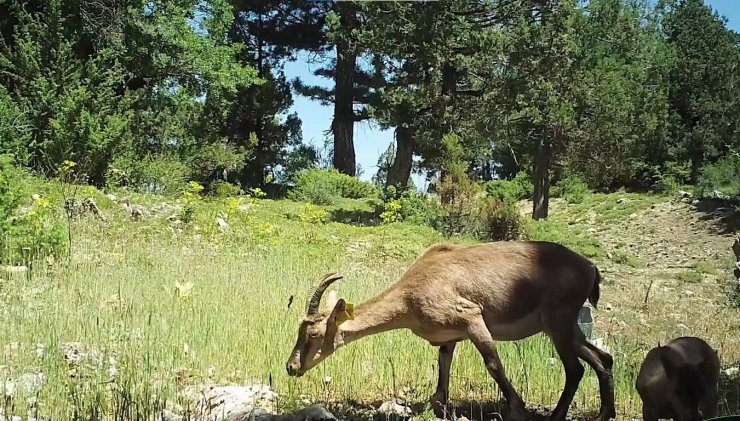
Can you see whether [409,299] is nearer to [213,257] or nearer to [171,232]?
[213,257]

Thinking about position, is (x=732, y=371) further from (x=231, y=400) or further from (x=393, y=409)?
(x=231, y=400)

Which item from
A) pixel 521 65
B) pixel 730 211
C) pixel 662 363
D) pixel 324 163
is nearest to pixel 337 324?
→ pixel 662 363

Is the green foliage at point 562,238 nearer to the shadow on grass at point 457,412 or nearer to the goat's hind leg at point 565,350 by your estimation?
the shadow on grass at point 457,412

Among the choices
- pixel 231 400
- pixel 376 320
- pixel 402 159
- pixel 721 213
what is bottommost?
pixel 231 400

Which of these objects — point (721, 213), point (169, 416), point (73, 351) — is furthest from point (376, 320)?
point (721, 213)

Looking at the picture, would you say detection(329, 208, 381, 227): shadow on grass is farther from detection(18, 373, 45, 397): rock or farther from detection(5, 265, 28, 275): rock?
detection(18, 373, 45, 397): rock

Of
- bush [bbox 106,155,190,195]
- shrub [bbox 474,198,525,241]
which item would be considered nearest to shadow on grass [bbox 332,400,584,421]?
shrub [bbox 474,198,525,241]

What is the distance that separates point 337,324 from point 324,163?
26372 mm

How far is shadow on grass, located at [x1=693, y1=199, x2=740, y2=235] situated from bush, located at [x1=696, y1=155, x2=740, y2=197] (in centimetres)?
234

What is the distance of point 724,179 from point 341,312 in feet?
77.7

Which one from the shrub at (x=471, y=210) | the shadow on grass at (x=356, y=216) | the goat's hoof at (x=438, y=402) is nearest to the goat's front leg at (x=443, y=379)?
the goat's hoof at (x=438, y=402)

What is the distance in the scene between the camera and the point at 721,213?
64.3ft

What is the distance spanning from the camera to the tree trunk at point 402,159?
23703mm

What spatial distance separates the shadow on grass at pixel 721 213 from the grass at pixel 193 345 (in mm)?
11539
